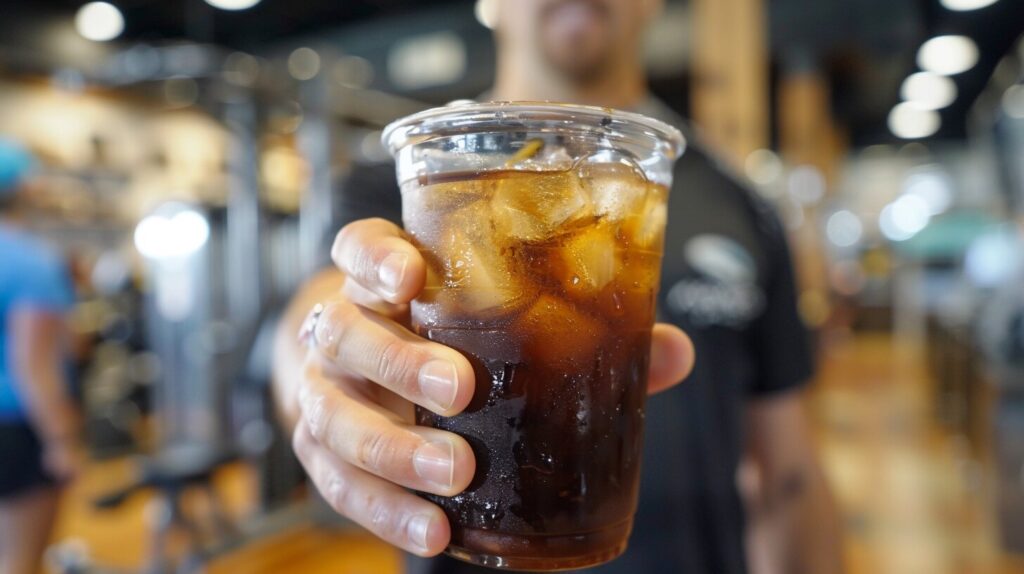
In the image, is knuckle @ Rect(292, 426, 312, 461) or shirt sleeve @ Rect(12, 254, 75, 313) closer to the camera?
knuckle @ Rect(292, 426, 312, 461)

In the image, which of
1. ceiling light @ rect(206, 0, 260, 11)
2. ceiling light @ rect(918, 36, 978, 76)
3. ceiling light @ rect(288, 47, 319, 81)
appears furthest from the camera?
ceiling light @ rect(918, 36, 978, 76)

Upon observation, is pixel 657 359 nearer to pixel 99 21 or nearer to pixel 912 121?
pixel 99 21

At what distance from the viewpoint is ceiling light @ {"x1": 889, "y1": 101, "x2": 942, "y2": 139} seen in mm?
14031

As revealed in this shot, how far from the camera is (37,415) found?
268cm

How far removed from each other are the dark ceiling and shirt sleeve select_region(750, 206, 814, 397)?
22.5 feet

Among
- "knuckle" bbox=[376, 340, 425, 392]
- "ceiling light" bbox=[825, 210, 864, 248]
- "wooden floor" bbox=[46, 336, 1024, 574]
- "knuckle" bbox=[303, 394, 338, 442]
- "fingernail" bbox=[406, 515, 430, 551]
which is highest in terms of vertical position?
"ceiling light" bbox=[825, 210, 864, 248]

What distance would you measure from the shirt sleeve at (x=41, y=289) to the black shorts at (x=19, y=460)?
1.42 ft

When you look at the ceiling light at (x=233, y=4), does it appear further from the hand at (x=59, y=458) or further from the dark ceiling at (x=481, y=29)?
the hand at (x=59, y=458)

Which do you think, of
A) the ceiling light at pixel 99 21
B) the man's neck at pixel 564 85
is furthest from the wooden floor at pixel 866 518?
the ceiling light at pixel 99 21

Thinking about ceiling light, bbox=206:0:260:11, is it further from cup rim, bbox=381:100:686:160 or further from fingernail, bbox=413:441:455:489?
fingernail, bbox=413:441:455:489

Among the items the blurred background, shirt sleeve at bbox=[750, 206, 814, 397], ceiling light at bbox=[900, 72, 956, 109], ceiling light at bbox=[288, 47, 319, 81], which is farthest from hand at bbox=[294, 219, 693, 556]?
ceiling light at bbox=[900, 72, 956, 109]

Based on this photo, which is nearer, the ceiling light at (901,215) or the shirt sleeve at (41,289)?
the shirt sleeve at (41,289)

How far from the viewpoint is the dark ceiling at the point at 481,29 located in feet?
24.4

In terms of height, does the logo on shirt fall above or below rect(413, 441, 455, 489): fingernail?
above
